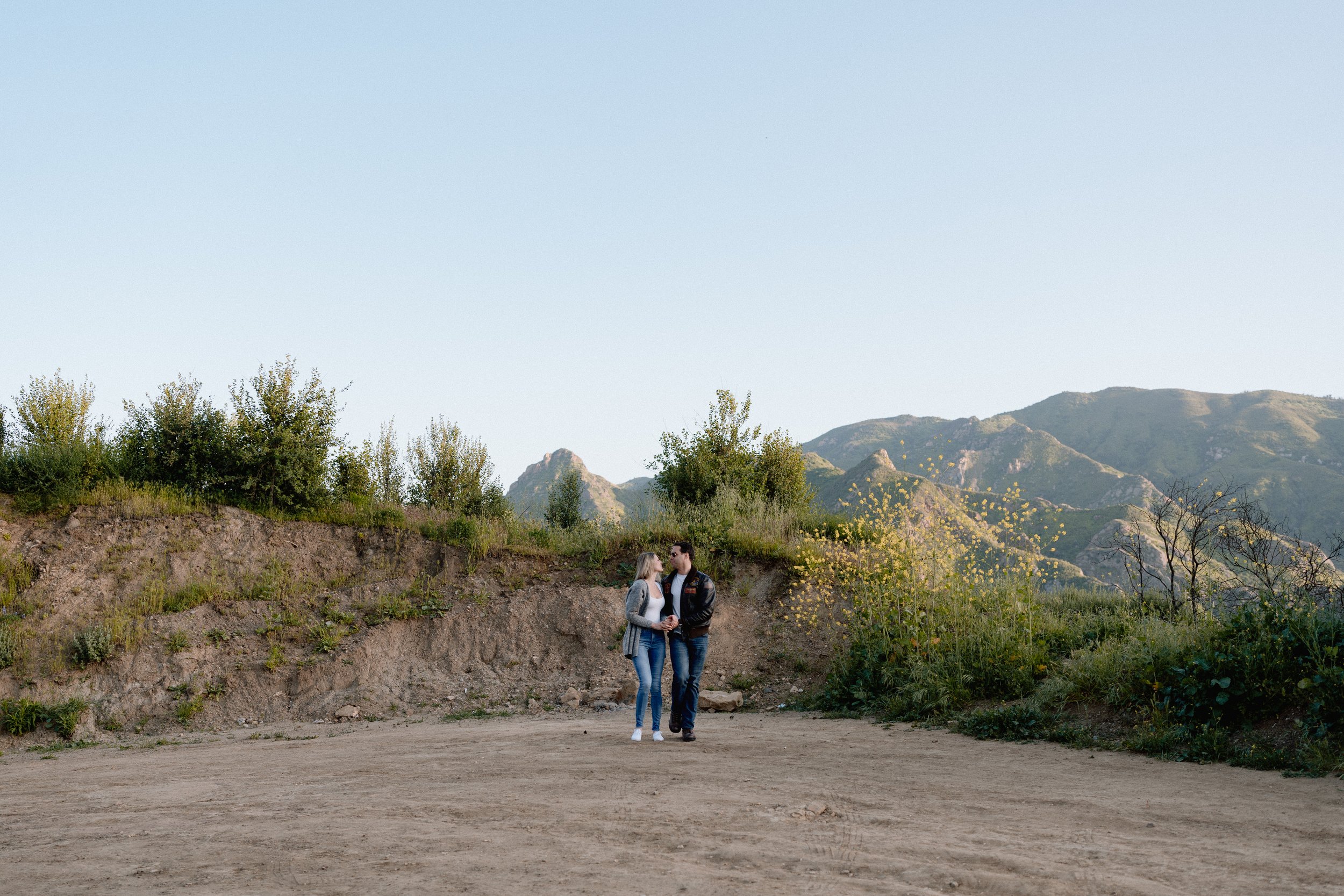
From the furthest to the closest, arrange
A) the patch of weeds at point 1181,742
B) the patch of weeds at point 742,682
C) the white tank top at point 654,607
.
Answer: the patch of weeds at point 742,682, the white tank top at point 654,607, the patch of weeds at point 1181,742

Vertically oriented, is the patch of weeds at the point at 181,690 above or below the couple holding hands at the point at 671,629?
below

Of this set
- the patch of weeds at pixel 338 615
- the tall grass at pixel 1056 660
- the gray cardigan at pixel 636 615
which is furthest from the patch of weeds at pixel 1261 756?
the patch of weeds at pixel 338 615

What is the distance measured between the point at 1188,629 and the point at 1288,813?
4.45 metres

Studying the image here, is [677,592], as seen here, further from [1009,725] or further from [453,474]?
[453,474]

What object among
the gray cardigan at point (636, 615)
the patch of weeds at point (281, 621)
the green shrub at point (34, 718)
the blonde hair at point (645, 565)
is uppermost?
the blonde hair at point (645, 565)

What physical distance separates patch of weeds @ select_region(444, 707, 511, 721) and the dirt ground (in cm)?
381

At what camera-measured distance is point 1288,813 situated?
573cm

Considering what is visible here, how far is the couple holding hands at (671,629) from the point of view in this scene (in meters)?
9.04

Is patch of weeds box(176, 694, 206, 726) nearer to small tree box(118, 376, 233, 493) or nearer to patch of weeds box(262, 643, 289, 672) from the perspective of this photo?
patch of weeds box(262, 643, 289, 672)

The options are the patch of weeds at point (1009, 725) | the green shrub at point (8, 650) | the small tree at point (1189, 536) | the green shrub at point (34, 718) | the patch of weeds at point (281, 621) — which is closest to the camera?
the patch of weeds at point (1009, 725)

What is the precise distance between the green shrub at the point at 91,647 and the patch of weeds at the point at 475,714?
6316 mm

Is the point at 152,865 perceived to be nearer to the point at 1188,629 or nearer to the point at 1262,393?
the point at 1188,629

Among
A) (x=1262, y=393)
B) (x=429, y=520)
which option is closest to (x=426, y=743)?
(x=429, y=520)

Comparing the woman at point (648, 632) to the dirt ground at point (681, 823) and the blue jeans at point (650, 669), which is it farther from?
the dirt ground at point (681, 823)
